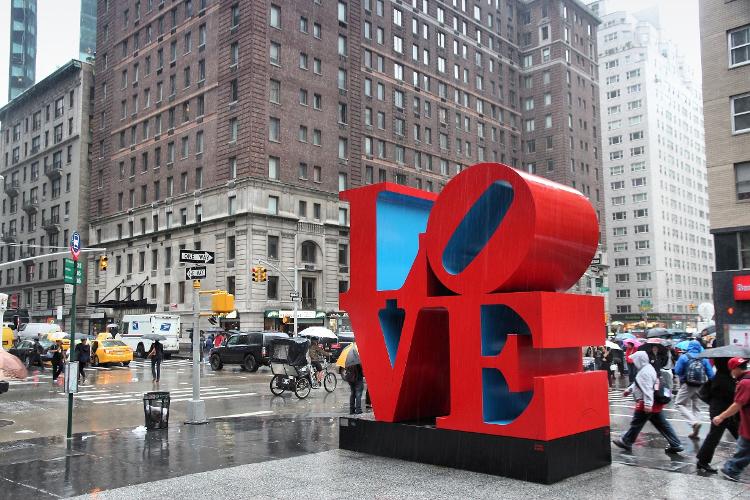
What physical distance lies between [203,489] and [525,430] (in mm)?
4348

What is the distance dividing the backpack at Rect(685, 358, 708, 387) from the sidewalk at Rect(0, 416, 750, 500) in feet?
5.02

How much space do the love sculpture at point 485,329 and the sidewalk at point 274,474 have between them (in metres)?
0.51

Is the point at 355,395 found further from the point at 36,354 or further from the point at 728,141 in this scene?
the point at 36,354

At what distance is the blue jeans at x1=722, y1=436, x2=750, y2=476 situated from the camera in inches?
362

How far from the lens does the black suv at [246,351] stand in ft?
113

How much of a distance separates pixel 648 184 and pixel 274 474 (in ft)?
405

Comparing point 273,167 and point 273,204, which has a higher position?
point 273,167

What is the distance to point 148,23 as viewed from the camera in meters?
68.8

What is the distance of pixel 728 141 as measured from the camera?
27.7 meters

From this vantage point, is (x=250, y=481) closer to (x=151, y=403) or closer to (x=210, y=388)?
(x=151, y=403)

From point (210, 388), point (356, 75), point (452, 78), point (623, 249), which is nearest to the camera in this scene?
point (210, 388)

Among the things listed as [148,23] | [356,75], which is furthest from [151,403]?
[148,23]

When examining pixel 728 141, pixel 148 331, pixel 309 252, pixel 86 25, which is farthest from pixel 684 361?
pixel 86 25

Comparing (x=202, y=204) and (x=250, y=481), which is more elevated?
(x=202, y=204)
